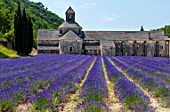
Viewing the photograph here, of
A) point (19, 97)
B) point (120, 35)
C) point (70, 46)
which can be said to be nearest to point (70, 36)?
point (70, 46)

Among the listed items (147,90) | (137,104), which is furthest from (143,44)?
(137,104)

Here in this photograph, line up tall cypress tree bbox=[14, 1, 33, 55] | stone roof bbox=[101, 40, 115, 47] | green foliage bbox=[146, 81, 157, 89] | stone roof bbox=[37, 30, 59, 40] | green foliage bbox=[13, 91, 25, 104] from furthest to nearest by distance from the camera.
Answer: stone roof bbox=[37, 30, 59, 40], stone roof bbox=[101, 40, 115, 47], tall cypress tree bbox=[14, 1, 33, 55], green foliage bbox=[146, 81, 157, 89], green foliage bbox=[13, 91, 25, 104]

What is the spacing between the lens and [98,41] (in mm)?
68562

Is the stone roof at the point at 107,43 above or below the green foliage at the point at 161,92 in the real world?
above

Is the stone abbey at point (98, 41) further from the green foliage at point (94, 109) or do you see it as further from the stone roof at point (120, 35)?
the green foliage at point (94, 109)

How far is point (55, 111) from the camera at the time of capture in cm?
809

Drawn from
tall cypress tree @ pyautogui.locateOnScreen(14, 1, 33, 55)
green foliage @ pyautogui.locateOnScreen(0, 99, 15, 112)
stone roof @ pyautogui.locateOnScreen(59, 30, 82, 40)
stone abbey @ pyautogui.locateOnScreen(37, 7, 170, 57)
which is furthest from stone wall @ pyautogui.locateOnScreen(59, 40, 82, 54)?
green foliage @ pyautogui.locateOnScreen(0, 99, 15, 112)

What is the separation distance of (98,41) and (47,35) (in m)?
11.3

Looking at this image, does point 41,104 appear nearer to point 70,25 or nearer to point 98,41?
point 98,41

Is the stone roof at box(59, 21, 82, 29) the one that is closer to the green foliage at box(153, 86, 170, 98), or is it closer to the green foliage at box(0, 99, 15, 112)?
the green foliage at box(153, 86, 170, 98)

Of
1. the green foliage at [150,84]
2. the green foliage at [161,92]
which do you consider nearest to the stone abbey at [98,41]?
the green foliage at [150,84]

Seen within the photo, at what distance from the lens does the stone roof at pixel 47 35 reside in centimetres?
6806

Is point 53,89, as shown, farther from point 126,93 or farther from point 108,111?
point 108,111

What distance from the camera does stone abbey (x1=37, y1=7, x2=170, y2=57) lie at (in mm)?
65250
